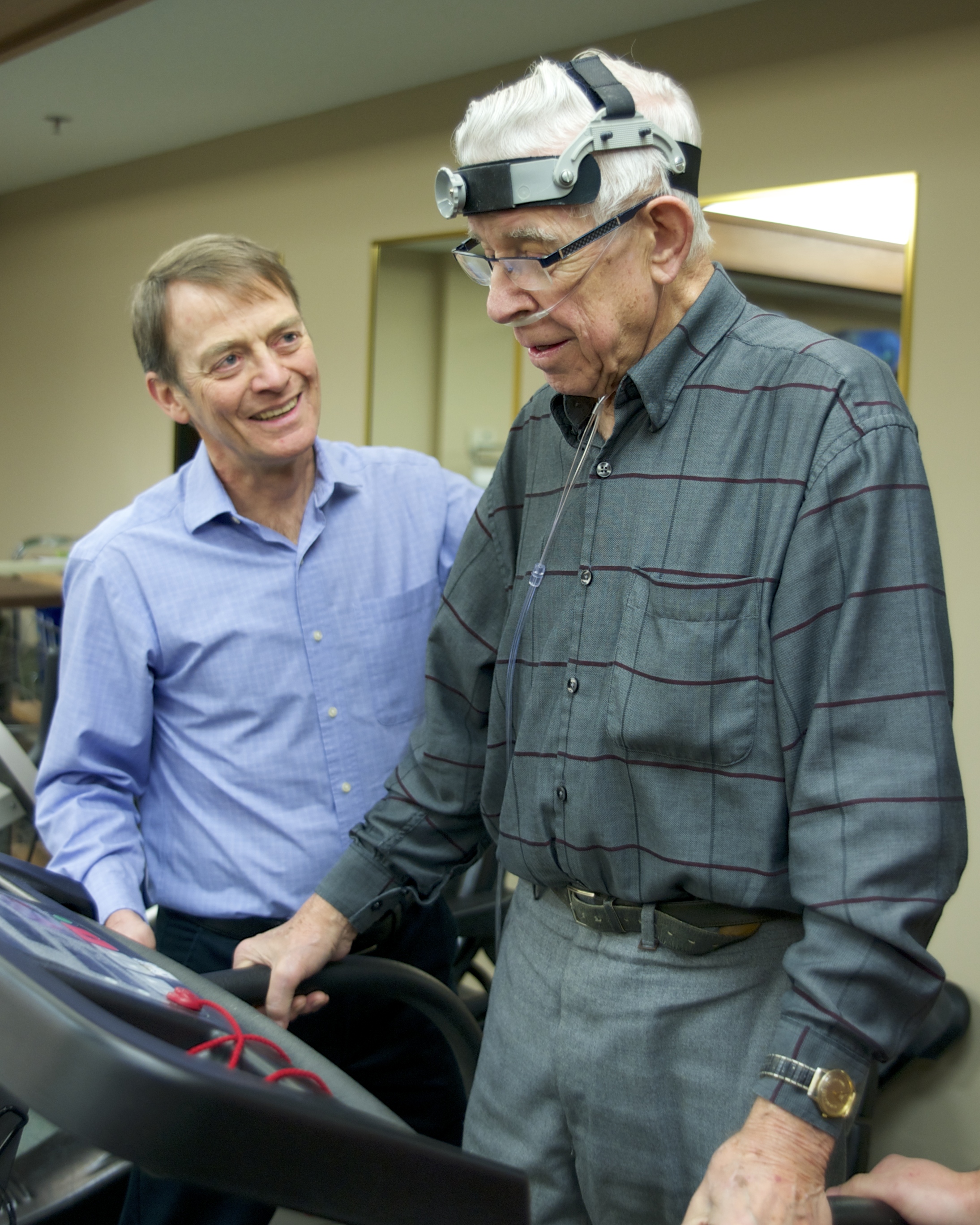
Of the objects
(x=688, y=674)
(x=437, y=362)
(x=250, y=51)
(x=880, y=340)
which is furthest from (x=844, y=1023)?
(x=250, y=51)

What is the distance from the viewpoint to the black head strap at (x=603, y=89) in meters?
1.12

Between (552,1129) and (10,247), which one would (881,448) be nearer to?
(552,1129)

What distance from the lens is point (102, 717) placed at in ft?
5.61

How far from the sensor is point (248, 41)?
4.14m

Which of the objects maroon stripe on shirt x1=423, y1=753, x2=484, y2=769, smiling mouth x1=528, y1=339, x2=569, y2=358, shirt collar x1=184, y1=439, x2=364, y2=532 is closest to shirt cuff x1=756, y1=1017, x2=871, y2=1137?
maroon stripe on shirt x1=423, y1=753, x2=484, y2=769

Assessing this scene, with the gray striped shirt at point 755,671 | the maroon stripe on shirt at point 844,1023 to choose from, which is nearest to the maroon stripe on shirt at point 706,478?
the gray striped shirt at point 755,671

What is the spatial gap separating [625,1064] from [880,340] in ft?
8.03

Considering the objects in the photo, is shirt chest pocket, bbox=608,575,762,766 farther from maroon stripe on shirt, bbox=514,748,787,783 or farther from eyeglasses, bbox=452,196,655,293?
eyeglasses, bbox=452,196,655,293

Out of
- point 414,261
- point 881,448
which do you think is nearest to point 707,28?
point 414,261

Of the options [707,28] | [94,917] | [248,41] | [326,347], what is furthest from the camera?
[326,347]

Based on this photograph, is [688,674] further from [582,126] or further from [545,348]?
[582,126]

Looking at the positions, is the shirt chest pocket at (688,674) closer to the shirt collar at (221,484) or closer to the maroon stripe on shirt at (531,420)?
the maroon stripe on shirt at (531,420)

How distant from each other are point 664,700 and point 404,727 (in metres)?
0.81

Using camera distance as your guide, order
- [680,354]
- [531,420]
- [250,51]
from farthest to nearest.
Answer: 1. [250,51]
2. [531,420]
3. [680,354]
